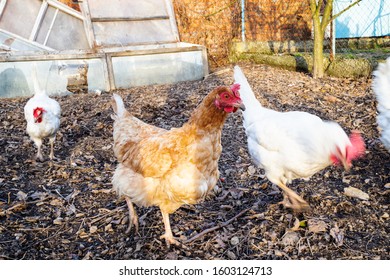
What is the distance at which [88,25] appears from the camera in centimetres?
702

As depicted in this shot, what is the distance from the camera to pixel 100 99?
577 centimetres

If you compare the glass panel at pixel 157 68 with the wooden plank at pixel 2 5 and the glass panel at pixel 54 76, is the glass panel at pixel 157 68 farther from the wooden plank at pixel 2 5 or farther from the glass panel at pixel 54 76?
the wooden plank at pixel 2 5

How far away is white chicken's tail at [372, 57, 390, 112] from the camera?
115 inches

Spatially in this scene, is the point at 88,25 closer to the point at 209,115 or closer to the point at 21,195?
the point at 21,195

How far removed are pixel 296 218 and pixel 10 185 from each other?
8.68ft

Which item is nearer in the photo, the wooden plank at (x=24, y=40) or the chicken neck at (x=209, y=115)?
the chicken neck at (x=209, y=115)

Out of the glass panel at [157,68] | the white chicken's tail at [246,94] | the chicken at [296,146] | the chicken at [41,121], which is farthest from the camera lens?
the glass panel at [157,68]

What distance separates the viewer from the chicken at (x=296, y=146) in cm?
238

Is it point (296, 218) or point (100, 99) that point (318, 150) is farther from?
point (100, 99)

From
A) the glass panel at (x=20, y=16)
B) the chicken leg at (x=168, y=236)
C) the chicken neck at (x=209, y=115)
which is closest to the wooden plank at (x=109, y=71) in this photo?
the glass panel at (x=20, y=16)

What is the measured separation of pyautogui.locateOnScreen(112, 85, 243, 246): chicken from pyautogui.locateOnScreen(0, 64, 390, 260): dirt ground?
368 mm

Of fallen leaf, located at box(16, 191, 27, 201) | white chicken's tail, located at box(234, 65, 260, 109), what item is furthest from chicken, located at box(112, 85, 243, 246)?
fallen leaf, located at box(16, 191, 27, 201)

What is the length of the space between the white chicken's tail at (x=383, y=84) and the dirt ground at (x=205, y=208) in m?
0.66

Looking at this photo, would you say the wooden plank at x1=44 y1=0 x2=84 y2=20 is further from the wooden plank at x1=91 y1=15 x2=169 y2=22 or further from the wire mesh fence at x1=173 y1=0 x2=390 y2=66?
the wire mesh fence at x1=173 y1=0 x2=390 y2=66
